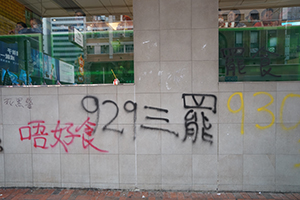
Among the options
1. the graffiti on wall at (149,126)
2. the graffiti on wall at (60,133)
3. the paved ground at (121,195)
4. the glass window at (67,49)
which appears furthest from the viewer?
the glass window at (67,49)

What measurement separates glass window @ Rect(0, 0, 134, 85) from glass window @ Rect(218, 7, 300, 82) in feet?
6.62

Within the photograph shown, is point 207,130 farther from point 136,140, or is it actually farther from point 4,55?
point 4,55

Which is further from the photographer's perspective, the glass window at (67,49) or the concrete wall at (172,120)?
the glass window at (67,49)

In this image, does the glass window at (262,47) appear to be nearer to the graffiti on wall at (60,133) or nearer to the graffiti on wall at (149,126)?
the graffiti on wall at (149,126)

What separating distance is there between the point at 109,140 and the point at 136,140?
57 cm

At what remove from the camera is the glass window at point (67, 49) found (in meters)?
3.85

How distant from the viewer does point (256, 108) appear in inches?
139

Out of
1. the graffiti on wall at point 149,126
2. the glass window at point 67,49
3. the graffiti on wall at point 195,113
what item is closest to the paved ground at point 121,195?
the graffiti on wall at point 149,126

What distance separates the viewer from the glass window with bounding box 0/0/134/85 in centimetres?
385

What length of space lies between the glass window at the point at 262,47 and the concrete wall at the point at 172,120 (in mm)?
253

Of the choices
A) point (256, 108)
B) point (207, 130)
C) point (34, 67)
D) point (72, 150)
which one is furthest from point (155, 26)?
point (72, 150)

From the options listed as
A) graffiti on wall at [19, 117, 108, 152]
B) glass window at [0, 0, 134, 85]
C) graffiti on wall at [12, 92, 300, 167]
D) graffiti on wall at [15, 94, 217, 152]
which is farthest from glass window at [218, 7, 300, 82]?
graffiti on wall at [19, 117, 108, 152]

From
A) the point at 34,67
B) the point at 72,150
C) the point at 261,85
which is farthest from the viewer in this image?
the point at 34,67

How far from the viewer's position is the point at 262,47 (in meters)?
3.70
